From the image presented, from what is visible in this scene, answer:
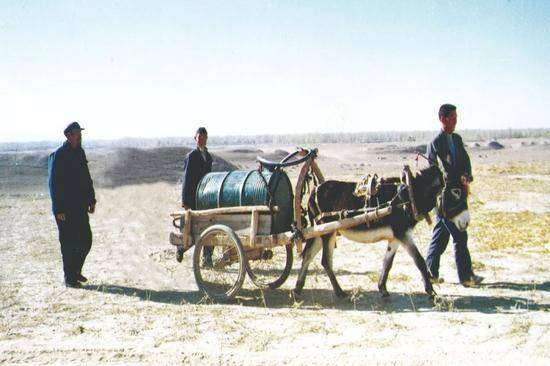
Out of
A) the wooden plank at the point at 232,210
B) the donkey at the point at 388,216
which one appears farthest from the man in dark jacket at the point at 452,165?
the wooden plank at the point at 232,210

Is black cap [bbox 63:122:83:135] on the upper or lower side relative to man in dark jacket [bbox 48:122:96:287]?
upper

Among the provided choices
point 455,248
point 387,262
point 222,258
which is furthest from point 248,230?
point 455,248

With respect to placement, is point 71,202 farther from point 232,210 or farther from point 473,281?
point 473,281

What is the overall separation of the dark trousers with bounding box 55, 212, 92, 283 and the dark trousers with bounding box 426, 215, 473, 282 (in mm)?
5320

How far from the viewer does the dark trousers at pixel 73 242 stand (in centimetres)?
848

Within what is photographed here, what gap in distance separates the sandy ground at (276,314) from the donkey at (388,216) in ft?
1.74

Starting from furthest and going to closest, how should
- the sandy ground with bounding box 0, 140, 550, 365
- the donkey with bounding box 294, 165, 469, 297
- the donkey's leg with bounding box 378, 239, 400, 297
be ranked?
the donkey's leg with bounding box 378, 239, 400, 297
the donkey with bounding box 294, 165, 469, 297
the sandy ground with bounding box 0, 140, 550, 365

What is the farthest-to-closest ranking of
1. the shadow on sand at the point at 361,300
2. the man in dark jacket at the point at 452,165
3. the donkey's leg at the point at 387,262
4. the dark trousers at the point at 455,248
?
1. the dark trousers at the point at 455,248
2. the man in dark jacket at the point at 452,165
3. the donkey's leg at the point at 387,262
4. the shadow on sand at the point at 361,300

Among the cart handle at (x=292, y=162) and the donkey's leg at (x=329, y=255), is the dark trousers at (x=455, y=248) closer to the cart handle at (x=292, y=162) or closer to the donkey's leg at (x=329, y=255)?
the donkey's leg at (x=329, y=255)

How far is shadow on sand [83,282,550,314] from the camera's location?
22.4 ft

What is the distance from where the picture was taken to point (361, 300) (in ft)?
24.5

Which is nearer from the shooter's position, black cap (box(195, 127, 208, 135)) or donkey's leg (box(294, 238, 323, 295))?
donkey's leg (box(294, 238, 323, 295))

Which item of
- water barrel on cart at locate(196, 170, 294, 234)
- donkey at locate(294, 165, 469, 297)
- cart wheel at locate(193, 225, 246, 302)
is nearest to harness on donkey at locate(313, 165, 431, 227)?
donkey at locate(294, 165, 469, 297)

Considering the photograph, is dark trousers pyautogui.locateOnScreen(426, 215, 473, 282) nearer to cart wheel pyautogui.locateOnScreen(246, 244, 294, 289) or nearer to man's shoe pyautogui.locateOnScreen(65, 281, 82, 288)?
cart wheel pyautogui.locateOnScreen(246, 244, 294, 289)
